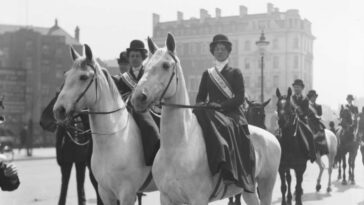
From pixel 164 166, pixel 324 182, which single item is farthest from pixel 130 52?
pixel 324 182

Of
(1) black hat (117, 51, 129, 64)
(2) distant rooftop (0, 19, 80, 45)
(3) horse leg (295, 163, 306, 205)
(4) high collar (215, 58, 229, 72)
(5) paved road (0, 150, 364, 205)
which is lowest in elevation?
(5) paved road (0, 150, 364, 205)

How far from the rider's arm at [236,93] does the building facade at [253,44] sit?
81.7 m

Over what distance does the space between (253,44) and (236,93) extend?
87445 mm

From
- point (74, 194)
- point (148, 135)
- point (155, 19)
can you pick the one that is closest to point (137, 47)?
point (148, 135)

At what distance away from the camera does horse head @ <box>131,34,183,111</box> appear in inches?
194

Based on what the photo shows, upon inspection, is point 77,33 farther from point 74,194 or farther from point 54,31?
point 74,194

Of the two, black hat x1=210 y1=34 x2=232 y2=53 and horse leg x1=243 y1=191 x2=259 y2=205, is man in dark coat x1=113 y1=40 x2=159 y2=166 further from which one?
horse leg x1=243 y1=191 x2=259 y2=205

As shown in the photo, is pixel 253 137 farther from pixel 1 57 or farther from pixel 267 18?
pixel 267 18

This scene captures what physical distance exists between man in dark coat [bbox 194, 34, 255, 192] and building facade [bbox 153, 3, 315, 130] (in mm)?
81515

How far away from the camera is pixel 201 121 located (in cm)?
578

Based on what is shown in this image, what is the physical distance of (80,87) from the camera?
6176 millimetres

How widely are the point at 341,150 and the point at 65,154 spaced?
11877 mm

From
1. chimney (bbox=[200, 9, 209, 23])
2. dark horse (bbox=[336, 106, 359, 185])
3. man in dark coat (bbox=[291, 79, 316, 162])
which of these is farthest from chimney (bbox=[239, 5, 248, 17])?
man in dark coat (bbox=[291, 79, 316, 162])

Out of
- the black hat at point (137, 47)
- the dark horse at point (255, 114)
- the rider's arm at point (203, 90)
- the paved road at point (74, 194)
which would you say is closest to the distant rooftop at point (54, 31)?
the paved road at point (74, 194)
